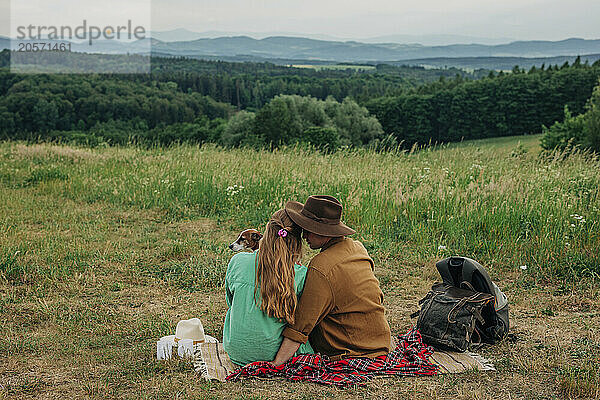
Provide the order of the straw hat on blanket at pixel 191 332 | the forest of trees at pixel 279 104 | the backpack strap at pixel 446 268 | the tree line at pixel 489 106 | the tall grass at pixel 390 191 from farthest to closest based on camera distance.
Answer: the tree line at pixel 489 106, the forest of trees at pixel 279 104, the tall grass at pixel 390 191, the backpack strap at pixel 446 268, the straw hat on blanket at pixel 191 332

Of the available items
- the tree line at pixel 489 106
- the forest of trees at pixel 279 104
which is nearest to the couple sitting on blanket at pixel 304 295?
the forest of trees at pixel 279 104

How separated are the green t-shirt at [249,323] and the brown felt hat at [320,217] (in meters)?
0.36

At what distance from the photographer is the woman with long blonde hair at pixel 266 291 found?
3.70 metres

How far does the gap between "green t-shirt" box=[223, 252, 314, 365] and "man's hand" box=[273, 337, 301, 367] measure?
0.04 metres

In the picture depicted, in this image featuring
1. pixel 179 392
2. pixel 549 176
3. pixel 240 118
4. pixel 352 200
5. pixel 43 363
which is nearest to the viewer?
pixel 179 392

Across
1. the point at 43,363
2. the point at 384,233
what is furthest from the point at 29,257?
the point at 384,233

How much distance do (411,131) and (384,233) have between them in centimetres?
6732

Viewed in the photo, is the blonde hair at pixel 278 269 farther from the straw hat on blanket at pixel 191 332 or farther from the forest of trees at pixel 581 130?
the forest of trees at pixel 581 130

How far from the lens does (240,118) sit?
50.3m

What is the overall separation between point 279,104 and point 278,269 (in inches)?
1817

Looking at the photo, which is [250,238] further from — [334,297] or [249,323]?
[334,297]

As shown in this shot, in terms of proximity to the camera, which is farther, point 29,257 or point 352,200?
point 352,200

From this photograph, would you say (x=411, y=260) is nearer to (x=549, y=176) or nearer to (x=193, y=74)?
(x=549, y=176)

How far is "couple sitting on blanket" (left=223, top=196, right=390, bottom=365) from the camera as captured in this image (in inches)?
147
